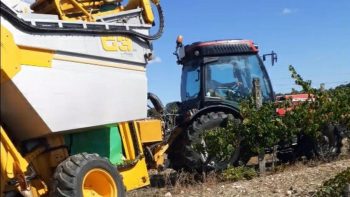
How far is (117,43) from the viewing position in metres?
7.58

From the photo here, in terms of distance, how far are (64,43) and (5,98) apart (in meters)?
1.01

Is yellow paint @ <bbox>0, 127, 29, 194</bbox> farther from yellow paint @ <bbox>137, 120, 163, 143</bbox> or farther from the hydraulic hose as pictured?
yellow paint @ <bbox>137, 120, 163, 143</bbox>

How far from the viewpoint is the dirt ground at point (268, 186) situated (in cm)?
821

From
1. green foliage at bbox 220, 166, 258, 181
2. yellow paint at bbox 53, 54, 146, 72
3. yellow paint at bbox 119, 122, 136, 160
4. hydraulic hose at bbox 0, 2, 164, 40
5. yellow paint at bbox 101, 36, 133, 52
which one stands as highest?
hydraulic hose at bbox 0, 2, 164, 40

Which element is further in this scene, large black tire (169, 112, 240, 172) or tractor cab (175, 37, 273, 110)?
tractor cab (175, 37, 273, 110)

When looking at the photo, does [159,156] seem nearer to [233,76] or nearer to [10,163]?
[233,76]

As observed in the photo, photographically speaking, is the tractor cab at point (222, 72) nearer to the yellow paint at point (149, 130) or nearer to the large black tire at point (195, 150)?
the large black tire at point (195, 150)

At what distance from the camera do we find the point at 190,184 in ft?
33.5

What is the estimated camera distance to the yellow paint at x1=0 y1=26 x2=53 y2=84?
604cm

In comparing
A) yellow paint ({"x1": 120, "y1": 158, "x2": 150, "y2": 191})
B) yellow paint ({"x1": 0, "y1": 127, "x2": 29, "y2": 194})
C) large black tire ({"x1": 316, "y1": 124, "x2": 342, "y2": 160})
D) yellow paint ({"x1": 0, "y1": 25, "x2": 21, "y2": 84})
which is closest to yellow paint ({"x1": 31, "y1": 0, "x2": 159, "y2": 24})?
yellow paint ({"x1": 0, "y1": 25, "x2": 21, "y2": 84})

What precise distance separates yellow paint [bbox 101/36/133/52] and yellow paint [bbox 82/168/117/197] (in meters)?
1.58

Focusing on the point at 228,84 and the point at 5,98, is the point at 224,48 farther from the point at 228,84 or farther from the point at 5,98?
the point at 5,98

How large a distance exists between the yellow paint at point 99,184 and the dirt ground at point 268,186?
77.4 inches

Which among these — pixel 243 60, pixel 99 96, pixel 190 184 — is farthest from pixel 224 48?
pixel 99 96
